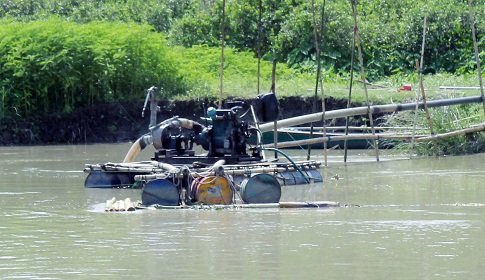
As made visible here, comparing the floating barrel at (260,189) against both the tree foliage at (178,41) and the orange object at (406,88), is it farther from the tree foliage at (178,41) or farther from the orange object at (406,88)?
the orange object at (406,88)

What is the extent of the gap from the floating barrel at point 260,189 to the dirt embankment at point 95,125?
12566mm

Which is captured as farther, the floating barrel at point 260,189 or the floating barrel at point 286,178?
the floating barrel at point 286,178

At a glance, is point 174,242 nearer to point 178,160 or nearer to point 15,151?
point 178,160

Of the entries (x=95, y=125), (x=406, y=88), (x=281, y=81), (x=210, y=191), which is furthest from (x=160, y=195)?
(x=281, y=81)

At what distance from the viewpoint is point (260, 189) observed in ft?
43.9

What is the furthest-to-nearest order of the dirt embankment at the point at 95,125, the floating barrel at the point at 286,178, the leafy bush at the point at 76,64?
the dirt embankment at the point at 95,125, the leafy bush at the point at 76,64, the floating barrel at the point at 286,178

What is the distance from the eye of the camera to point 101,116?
2673 cm

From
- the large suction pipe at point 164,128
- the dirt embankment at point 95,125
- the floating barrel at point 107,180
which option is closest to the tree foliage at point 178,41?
the dirt embankment at point 95,125

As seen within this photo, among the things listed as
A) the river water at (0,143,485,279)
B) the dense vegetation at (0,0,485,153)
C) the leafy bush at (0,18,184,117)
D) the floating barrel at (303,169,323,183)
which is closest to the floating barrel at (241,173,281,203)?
the river water at (0,143,485,279)

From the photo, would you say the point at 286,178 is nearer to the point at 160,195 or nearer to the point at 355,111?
the point at 160,195

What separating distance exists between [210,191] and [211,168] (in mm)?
366

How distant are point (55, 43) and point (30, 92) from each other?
5.12ft

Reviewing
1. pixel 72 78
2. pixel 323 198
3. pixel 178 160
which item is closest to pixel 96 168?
pixel 178 160

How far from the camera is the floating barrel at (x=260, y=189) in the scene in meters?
13.3
